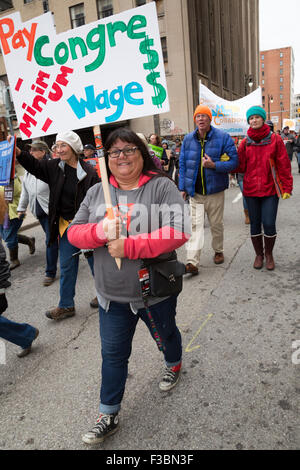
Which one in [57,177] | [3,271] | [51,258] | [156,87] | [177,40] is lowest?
[51,258]

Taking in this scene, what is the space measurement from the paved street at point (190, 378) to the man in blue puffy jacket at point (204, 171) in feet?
2.40

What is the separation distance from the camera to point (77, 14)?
2248cm

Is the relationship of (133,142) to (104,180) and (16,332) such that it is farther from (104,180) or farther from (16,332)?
(16,332)

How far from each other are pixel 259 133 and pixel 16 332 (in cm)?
349

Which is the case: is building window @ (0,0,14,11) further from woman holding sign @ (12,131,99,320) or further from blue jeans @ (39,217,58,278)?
woman holding sign @ (12,131,99,320)

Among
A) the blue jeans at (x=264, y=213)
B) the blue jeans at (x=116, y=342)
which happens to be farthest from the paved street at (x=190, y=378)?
the blue jeans at (x=264, y=213)

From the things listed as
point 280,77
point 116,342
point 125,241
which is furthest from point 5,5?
point 280,77

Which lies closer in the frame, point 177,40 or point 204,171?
point 204,171

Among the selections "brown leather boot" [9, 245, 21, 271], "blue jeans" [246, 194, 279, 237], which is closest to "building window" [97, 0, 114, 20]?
"brown leather boot" [9, 245, 21, 271]

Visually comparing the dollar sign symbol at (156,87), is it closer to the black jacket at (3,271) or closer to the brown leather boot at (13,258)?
the black jacket at (3,271)

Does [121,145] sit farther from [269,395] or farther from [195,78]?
[195,78]

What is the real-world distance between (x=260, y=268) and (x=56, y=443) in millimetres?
3327
